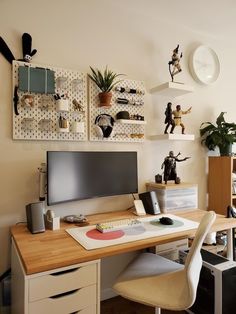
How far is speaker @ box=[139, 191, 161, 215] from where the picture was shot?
1979 millimetres

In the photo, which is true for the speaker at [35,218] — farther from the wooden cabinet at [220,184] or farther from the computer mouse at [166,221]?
the wooden cabinet at [220,184]

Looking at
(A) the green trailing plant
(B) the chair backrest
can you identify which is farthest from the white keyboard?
(A) the green trailing plant

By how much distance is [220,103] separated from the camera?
2.75 meters

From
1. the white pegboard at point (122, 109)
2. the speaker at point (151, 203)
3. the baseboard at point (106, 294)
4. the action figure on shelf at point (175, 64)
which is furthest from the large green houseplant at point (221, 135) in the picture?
the baseboard at point (106, 294)

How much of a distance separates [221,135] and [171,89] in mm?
747

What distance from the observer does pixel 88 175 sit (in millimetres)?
1815

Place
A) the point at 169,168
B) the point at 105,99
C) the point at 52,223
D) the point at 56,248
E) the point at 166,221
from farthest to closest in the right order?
the point at 169,168, the point at 105,99, the point at 166,221, the point at 52,223, the point at 56,248

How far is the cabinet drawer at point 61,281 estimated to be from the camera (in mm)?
1091

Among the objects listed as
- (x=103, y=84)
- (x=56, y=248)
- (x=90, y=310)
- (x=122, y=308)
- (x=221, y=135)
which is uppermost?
(x=103, y=84)

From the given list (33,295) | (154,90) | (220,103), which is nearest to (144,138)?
(154,90)

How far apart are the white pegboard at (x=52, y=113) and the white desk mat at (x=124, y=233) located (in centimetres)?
72

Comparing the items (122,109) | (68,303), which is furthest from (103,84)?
(68,303)

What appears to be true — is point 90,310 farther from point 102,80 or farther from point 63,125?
point 102,80

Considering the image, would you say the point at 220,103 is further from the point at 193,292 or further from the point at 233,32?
the point at 193,292
